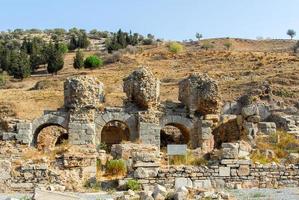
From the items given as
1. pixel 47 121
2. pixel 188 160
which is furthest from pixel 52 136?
pixel 188 160

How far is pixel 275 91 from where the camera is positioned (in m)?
44.2

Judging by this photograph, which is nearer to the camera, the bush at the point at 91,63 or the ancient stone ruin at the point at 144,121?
the ancient stone ruin at the point at 144,121

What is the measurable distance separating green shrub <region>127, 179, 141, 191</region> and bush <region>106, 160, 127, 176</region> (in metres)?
1.54

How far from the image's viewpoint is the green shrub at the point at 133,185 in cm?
1471

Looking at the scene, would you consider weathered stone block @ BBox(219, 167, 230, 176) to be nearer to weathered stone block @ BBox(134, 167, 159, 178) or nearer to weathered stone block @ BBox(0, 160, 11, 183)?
weathered stone block @ BBox(134, 167, 159, 178)

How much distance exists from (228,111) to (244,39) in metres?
55.3

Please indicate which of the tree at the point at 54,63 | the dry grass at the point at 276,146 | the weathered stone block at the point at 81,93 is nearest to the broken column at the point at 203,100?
the weathered stone block at the point at 81,93

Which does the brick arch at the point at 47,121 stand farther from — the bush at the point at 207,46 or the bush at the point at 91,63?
the bush at the point at 207,46

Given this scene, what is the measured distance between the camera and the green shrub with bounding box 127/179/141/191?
1471cm

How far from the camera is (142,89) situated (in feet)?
86.8

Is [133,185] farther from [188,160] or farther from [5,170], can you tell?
[5,170]

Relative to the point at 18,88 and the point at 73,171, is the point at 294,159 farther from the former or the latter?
the point at 18,88

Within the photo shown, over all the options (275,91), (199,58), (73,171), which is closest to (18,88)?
(199,58)

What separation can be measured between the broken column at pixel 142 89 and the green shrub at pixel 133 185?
11.4 m
